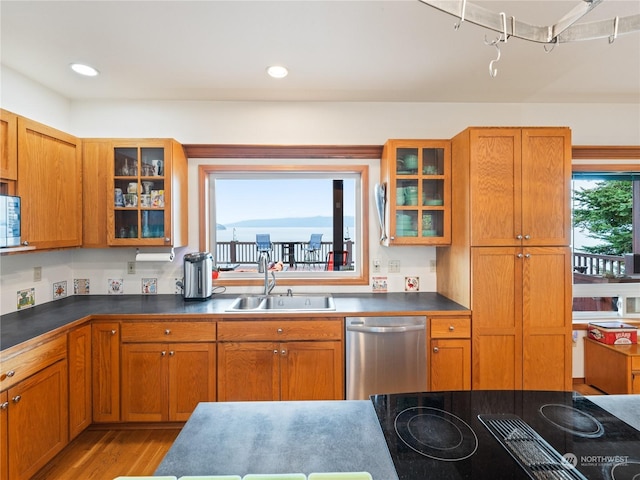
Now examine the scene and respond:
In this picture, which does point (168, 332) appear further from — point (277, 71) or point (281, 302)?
point (277, 71)

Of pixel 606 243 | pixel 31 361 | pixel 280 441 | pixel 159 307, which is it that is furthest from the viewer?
pixel 606 243

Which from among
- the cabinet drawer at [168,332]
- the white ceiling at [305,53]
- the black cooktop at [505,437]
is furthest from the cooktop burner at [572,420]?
the cabinet drawer at [168,332]

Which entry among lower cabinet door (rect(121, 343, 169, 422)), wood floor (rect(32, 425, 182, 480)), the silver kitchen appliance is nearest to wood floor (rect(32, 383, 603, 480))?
wood floor (rect(32, 425, 182, 480))

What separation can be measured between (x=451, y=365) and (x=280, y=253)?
1.75m

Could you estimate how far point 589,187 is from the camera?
3156 millimetres

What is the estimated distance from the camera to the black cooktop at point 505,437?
0.78m

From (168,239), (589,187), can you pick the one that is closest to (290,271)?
(168,239)

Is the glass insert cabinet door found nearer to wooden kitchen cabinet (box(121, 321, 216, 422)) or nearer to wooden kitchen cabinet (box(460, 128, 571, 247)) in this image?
wooden kitchen cabinet (box(121, 321, 216, 422))

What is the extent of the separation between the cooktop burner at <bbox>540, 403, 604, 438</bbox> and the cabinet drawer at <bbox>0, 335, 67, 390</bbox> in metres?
2.34

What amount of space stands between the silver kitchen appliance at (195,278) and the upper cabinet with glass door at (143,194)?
194 mm

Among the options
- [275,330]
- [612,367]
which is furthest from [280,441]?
[612,367]

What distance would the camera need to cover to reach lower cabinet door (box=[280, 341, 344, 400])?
239cm

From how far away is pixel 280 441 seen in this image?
895 mm

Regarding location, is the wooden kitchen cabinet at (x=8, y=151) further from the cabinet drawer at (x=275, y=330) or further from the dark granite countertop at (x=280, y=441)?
the dark granite countertop at (x=280, y=441)
